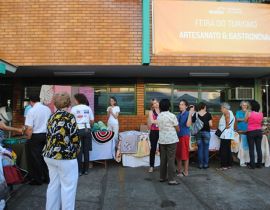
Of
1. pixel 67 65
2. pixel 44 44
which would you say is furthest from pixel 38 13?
pixel 67 65

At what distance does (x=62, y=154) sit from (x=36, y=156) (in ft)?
8.21

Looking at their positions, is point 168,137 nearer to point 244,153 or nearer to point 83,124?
point 83,124

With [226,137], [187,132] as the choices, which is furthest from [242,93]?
[187,132]

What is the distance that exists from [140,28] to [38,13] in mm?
2818

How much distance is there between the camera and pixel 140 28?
8.52 metres

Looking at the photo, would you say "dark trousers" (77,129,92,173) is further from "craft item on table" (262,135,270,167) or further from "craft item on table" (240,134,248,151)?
"craft item on table" (262,135,270,167)

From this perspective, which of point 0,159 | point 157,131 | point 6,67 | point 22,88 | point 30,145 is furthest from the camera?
point 22,88

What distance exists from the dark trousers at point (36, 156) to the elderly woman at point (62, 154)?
217 centimetres

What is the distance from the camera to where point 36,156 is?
6.25 metres

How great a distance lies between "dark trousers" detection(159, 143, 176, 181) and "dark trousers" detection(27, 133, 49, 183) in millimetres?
2429

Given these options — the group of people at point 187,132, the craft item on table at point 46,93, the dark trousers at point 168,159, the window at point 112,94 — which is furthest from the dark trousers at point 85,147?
the window at point 112,94

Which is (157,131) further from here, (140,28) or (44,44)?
(44,44)

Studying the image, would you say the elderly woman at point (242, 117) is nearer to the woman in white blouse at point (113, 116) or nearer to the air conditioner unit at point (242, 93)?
the air conditioner unit at point (242, 93)

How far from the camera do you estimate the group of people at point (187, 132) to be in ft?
20.6
